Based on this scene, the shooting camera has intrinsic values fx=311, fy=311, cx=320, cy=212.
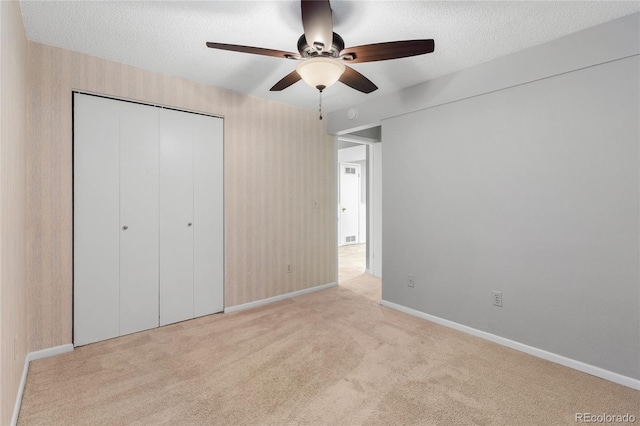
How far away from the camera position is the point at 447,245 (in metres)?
3.05

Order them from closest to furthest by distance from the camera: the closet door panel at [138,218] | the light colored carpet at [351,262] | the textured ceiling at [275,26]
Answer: the textured ceiling at [275,26]
the closet door panel at [138,218]
the light colored carpet at [351,262]

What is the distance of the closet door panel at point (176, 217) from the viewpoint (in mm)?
3047

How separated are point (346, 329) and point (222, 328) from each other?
1.20 metres

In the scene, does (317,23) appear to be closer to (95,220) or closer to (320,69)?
(320,69)

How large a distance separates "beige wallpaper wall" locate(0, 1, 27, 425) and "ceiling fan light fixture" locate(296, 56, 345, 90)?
1.47 m

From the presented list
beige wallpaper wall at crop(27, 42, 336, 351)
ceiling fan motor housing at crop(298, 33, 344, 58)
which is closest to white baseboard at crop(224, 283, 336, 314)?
beige wallpaper wall at crop(27, 42, 336, 351)

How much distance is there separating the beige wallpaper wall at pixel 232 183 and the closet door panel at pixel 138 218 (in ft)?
0.93

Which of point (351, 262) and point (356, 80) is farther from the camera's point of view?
point (351, 262)

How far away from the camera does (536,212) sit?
247 centimetres

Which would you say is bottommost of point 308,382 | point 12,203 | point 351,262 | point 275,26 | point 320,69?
point 308,382

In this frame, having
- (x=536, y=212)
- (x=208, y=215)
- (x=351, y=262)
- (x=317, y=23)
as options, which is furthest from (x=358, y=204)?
(x=317, y=23)

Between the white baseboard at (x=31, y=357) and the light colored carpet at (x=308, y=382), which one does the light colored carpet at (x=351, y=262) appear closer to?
the light colored carpet at (x=308, y=382)

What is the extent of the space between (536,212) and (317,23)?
2167 mm

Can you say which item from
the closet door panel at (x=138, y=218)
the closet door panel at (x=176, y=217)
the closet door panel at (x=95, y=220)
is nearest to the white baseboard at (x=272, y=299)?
the closet door panel at (x=176, y=217)
